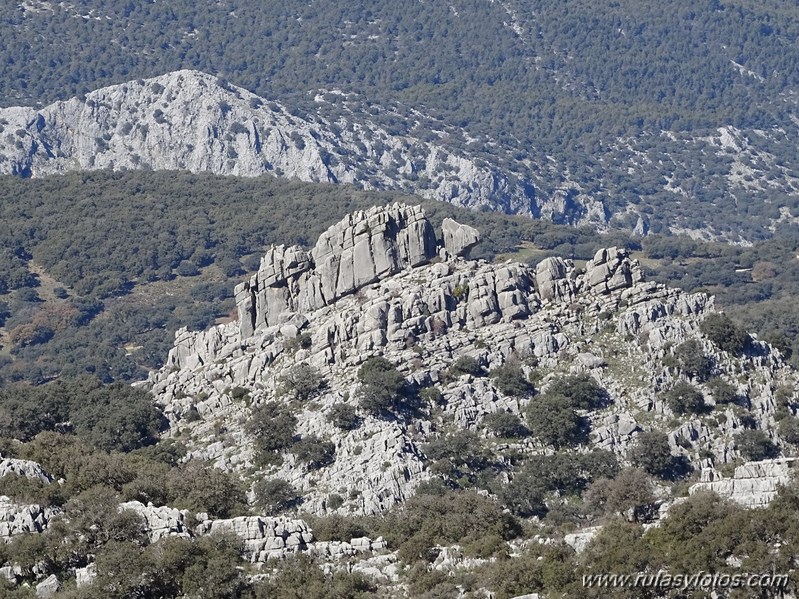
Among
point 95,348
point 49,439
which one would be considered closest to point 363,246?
point 49,439

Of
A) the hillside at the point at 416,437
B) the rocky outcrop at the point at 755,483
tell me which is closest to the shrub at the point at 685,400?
the hillside at the point at 416,437

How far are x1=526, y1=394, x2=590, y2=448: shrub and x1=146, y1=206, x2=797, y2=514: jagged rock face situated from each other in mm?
932

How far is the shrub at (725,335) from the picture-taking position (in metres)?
120

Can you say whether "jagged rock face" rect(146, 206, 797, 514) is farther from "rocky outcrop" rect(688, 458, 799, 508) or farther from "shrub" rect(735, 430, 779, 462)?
"rocky outcrop" rect(688, 458, 799, 508)

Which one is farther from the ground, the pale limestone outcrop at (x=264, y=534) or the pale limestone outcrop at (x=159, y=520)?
the pale limestone outcrop at (x=159, y=520)

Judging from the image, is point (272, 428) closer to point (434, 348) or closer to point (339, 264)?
point (434, 348)

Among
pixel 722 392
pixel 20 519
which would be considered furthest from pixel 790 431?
pixel 20 519

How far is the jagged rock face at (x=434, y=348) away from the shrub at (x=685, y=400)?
2.07 ft

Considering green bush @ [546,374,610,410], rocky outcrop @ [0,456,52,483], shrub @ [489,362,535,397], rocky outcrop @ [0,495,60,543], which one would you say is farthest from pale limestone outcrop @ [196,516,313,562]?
shrub @ [489,362,535,397]

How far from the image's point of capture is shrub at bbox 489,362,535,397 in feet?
389

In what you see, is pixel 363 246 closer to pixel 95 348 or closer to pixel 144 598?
pixel 144 598

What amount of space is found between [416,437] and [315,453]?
21.0 ft

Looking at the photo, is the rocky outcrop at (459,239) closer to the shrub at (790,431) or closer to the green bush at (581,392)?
the green bush at (581,392)

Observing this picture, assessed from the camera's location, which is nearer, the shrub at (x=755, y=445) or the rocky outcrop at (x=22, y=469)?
the rocky outcrop at (x=22, y=469)
